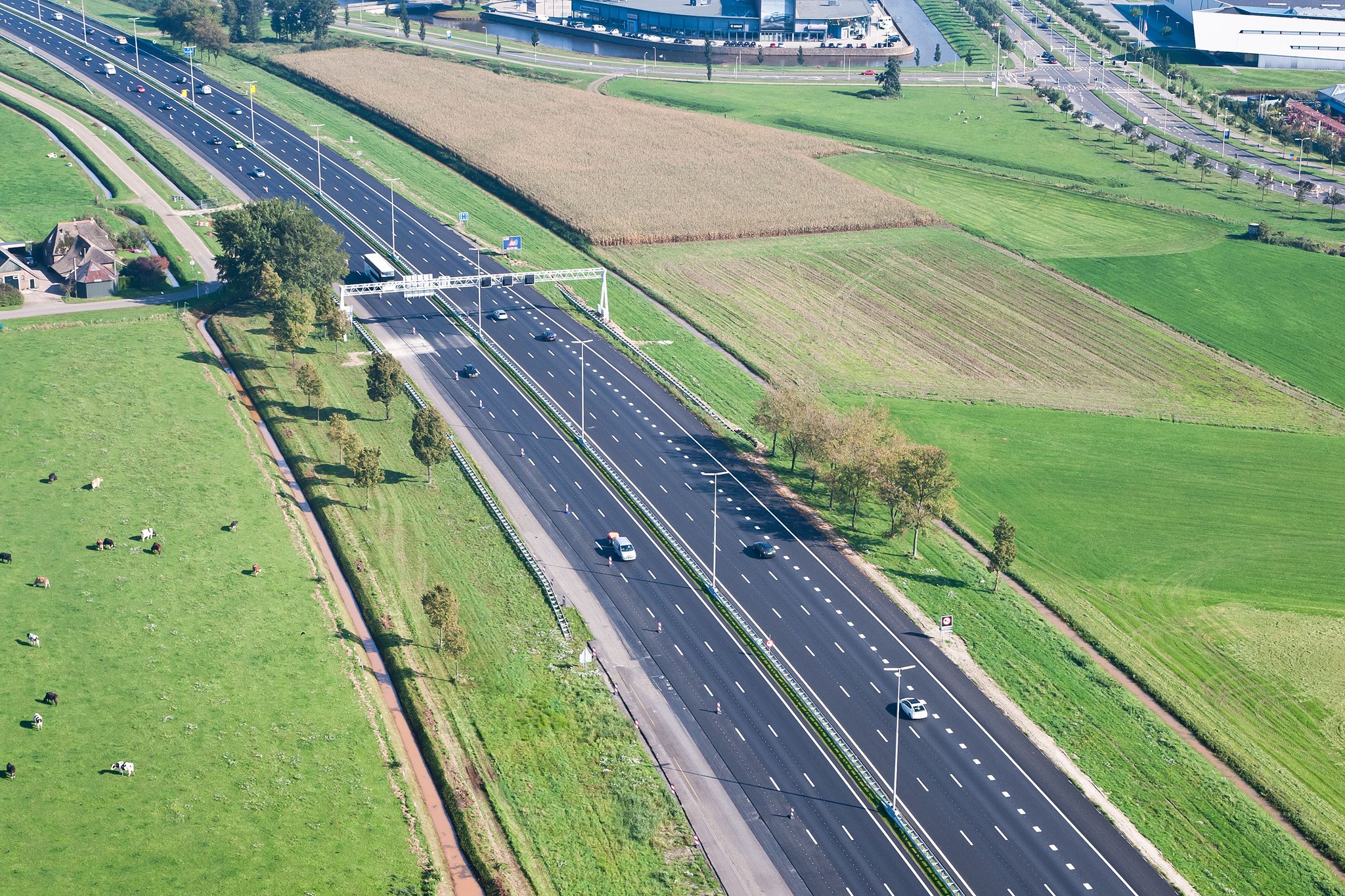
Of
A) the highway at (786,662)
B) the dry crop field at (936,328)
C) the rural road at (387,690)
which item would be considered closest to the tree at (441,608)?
the rural road at (387,690)

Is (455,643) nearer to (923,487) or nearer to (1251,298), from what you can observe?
(923,487)

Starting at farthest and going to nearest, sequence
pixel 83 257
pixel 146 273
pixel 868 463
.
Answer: pixel 83 257
pixel 146 273
pixel 868 463

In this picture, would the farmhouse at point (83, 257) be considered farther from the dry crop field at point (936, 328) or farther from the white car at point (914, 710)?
the white car at point (914, 710)

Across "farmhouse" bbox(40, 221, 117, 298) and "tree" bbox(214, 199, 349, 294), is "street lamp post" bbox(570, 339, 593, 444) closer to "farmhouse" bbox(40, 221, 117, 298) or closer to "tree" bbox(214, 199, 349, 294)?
"tree" bbox(214, 199, 349, 294)

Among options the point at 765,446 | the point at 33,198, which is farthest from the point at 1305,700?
the point at 33,198

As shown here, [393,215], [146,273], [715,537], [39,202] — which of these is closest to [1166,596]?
[715,537]

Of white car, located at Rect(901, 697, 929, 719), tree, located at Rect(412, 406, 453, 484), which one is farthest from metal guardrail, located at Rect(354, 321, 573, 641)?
white car, located at Rect(901, 697, 929, 719)
